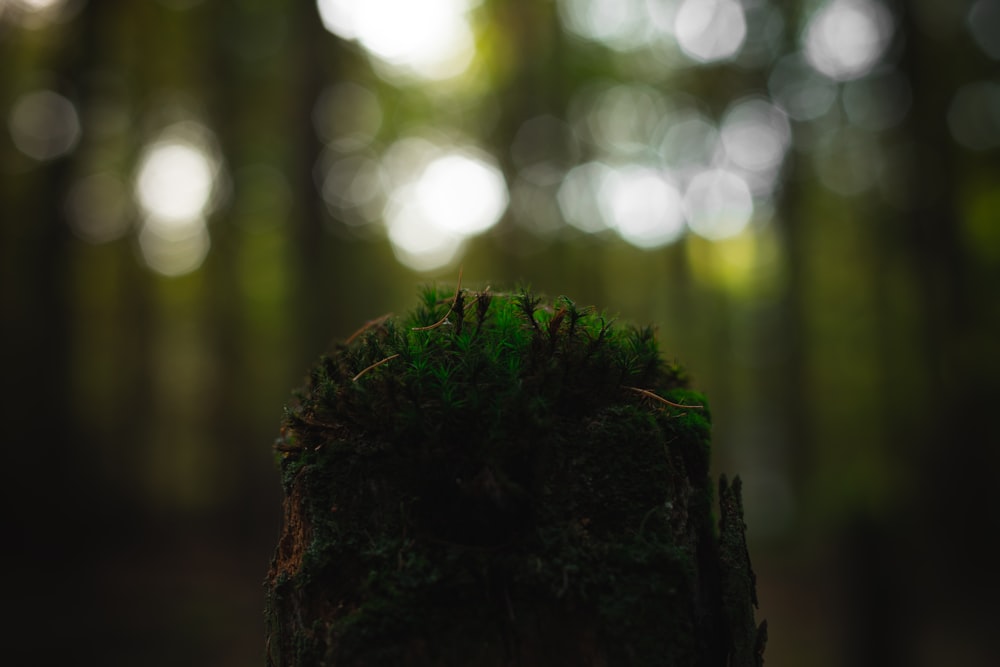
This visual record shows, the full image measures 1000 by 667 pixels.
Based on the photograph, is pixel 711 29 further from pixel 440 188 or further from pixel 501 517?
pixel 501 517

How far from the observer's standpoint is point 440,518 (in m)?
1.58

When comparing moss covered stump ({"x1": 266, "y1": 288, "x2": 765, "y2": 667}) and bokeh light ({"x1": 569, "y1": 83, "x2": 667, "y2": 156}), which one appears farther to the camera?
bokeh light ({"x1": 569, "y1": 83, "x2": 667, "y2": 156})

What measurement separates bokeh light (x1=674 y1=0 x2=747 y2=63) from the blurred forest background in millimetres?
80

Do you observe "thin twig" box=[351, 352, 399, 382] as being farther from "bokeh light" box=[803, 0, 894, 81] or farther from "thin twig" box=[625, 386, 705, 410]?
"bokeh light" box=[803, 0, 894, 81]

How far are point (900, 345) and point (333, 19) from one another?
13.9 meters

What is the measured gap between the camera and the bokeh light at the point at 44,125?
528 inches

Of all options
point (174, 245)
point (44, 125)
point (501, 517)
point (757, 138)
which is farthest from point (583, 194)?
point (501, 517)

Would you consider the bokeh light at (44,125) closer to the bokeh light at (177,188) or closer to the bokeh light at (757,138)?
the bokeh light at (177,188)

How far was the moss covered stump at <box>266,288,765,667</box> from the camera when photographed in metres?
1.44

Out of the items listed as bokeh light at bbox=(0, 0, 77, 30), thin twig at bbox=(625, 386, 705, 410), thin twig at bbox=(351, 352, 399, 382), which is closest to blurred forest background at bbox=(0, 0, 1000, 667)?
bokeh light at bbox=(0, 0, 77, 30)

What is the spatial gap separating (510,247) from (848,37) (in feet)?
34.9

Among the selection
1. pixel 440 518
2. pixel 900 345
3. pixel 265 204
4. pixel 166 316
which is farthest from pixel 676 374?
pixel 166 316

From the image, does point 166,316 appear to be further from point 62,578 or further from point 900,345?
point 900,345

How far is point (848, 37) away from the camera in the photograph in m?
12.2
